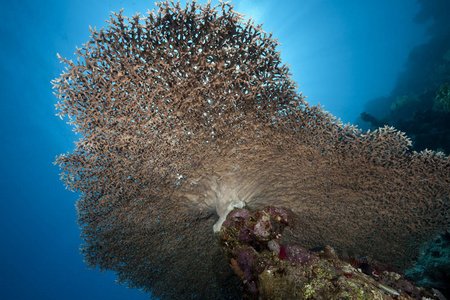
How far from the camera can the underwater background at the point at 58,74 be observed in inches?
1084

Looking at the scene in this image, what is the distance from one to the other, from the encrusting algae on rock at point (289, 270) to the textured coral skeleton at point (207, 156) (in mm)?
793

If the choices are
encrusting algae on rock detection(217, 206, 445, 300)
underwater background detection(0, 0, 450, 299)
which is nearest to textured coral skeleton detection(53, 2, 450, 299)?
encrusting algae on rock detection(217, 206, 445, 300)

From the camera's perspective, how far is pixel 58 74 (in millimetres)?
40844

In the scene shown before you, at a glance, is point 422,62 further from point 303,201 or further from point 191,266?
point 191,266

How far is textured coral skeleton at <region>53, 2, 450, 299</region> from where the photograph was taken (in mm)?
2992

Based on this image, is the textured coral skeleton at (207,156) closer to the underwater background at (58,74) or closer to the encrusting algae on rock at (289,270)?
the encrusting algae on rock at (289,270)

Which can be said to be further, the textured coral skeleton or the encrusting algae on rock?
the textured coral skeleton

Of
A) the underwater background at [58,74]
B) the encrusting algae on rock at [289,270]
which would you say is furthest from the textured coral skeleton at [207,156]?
the underwater background at [58,74]

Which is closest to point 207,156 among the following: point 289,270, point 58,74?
point 289,270

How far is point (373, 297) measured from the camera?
2064 millimetres

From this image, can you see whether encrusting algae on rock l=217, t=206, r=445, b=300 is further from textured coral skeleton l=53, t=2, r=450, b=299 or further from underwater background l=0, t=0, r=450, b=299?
underwater background l=0, t=0, r=450, b=299

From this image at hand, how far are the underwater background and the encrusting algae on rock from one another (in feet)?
40.0

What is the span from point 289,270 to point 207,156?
251 centimetres

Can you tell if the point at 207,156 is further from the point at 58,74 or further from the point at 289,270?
the point at 58,74
